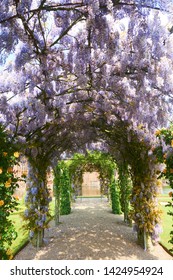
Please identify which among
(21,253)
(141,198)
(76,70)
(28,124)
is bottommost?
(21,253)

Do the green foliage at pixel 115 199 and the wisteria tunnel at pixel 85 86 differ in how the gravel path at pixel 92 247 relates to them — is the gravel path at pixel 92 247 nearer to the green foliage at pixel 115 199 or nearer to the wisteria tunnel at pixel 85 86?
the wisteria tunnel at pixel 85 86

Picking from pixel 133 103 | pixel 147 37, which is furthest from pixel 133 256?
pixel 147 37

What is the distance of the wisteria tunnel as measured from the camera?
3223 mm

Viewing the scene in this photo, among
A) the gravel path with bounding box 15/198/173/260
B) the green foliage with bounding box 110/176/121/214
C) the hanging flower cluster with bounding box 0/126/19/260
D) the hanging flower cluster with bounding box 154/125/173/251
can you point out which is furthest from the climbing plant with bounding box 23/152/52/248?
the green foliage with bounding box 110/176/121/214

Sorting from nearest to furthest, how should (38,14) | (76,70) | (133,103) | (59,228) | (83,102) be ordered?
(38,14) → (76,70) → (133,103) → (83,102) → (59,228)

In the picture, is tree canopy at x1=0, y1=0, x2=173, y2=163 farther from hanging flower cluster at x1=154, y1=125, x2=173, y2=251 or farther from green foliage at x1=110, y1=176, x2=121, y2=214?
green foliage at x1=110, y1=176, x2=121, y2=214

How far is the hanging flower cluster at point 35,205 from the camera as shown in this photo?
7.07 m

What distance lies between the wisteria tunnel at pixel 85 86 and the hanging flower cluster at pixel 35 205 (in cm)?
2

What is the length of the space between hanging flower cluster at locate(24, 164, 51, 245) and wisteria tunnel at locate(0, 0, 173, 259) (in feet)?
0.08

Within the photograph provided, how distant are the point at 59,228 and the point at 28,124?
4449 millimetres

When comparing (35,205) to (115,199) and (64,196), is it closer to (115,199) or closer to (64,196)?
(64,196)

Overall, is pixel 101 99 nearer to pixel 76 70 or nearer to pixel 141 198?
pixel 76 70

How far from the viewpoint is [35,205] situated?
721 centimetres

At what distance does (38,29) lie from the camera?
363 centimetres
